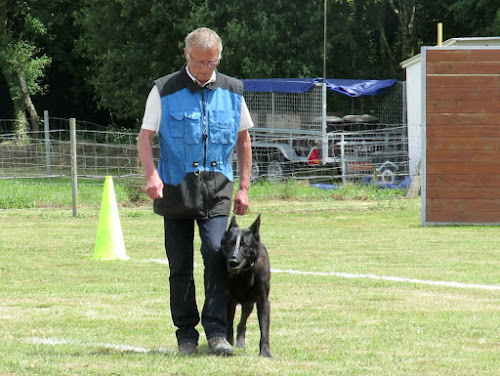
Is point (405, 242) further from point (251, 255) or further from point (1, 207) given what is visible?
point (1, 207)

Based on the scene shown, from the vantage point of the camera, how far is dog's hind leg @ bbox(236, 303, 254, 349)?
632cm

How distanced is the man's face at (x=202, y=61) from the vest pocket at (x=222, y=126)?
23 cm

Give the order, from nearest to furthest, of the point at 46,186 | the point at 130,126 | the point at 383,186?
the point at 46,186
the point at 383,186
the point at 130,126

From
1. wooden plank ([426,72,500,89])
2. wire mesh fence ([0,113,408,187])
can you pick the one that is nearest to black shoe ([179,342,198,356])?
wooden plank ([426,72,500,89])

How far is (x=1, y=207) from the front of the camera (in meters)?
19.1

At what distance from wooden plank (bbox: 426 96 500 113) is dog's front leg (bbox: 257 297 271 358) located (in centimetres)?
1006

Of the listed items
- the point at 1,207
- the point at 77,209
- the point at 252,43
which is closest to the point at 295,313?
the point at 77,209

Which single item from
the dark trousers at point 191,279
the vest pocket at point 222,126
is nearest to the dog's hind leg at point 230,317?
the dark trousers at point 191,279

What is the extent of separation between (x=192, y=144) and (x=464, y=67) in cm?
1016

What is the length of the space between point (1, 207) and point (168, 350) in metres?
13.4

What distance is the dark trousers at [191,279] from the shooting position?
6.12 metres

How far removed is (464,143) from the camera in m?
15.6

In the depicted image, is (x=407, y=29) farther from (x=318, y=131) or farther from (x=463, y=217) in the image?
(x=463, y=217)

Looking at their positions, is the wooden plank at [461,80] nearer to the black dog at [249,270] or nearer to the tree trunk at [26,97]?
the black dog at [249,270]
